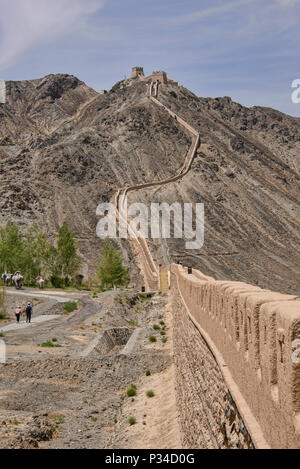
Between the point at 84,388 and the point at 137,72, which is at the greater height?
the point at 137,72

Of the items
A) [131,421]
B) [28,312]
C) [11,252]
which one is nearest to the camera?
[131,421]

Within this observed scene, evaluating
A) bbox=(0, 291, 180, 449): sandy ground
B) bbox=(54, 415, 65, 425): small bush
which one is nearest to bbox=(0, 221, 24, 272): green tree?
bbox=(0, 291, 180, 449): sandy ground

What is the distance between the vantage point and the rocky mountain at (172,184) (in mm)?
58062

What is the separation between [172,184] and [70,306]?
1696 inches

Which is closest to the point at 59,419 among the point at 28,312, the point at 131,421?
the point at 131,421

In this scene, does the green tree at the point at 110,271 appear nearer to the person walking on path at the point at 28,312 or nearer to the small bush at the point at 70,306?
the small bush at the point at 70,306

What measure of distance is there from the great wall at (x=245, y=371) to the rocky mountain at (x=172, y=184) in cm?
4305

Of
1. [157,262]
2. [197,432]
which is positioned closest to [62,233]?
[157,262]

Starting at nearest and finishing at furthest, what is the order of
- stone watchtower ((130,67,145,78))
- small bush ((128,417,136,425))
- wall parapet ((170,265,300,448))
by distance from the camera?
wall parapet ((170,265,300,448))
small bush ((128,417,136,425))
stone watchtower ((130,67,145,78))

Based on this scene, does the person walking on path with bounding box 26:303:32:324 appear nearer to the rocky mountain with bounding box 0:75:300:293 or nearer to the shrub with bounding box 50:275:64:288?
the shrub with bounding box 50:275:64:288

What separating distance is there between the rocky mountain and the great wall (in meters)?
43.0

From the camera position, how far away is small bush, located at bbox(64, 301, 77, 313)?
28992 mm

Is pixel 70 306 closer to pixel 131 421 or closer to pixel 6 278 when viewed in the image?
pixel 6 278

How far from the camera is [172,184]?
232ft
